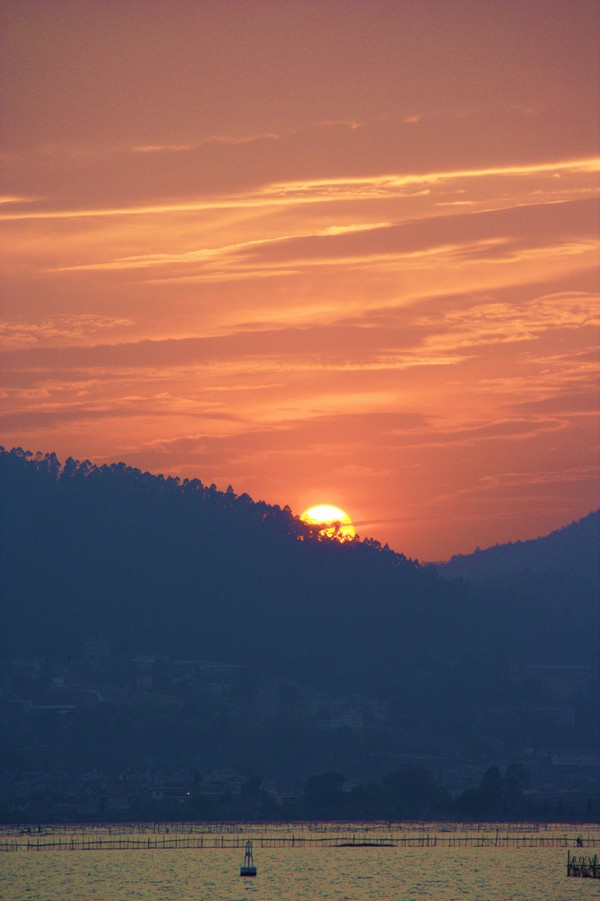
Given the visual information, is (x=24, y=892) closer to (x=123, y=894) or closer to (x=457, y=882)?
(x=123, y=894)

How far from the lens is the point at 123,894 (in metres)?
175

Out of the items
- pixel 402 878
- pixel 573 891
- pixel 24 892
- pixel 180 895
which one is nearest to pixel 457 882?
pixel 402 878

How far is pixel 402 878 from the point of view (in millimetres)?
198125

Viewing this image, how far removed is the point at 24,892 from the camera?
177750 mm

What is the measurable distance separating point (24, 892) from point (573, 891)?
57.0m

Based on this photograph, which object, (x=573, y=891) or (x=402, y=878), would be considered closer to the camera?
(x=573, y=891)

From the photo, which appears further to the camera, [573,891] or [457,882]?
[457,882]

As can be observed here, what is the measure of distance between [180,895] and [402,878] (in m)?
33.2

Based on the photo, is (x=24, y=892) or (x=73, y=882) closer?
(x=24, y=892)

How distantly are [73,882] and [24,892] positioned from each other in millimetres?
13843

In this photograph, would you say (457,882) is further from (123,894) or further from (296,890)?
(123,894)

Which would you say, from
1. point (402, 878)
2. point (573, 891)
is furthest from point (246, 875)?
point (573, 891)

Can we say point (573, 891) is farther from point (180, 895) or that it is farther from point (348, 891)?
point (180, 895)

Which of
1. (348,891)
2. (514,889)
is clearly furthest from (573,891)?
(348,891)
